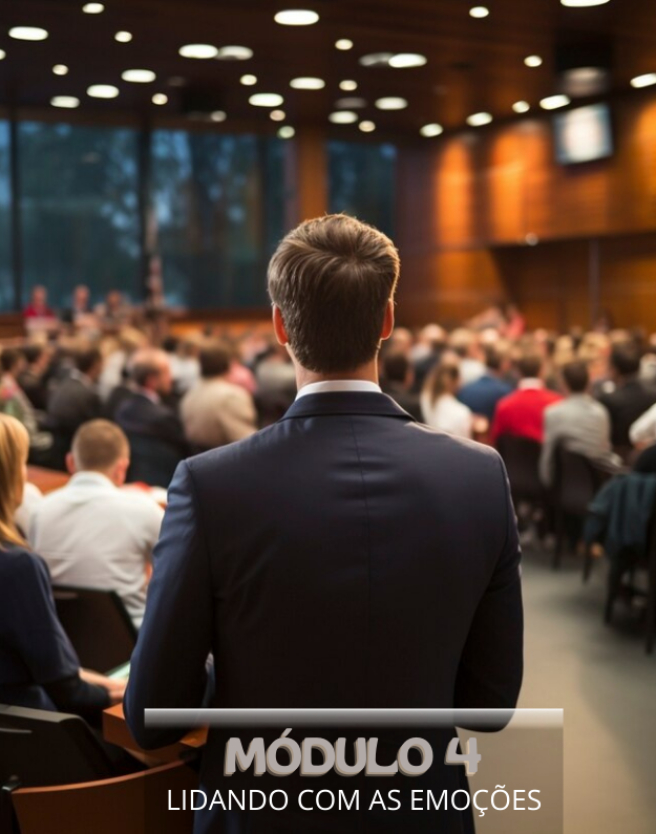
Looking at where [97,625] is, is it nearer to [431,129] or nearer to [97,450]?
[97,450]

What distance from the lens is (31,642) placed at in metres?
2.37

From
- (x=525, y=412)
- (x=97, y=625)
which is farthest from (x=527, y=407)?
A: (x=97, y=625)

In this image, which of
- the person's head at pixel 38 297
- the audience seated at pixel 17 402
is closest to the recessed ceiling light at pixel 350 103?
the person's head at pixel 38 297

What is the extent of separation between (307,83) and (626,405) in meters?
7.17

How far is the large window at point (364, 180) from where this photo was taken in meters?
18.2

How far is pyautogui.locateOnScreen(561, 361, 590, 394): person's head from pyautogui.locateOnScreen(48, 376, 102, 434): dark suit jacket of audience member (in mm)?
3321

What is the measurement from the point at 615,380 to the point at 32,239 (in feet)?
35.6

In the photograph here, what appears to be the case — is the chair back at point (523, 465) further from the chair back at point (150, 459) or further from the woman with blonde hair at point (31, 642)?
the woman with blonde hair at point (31, 642)

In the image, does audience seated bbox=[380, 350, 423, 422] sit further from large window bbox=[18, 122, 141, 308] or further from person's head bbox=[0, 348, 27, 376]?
large window bbox=[18, 122, 141, 308]

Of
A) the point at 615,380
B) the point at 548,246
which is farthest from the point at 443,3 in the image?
the point at 548,246

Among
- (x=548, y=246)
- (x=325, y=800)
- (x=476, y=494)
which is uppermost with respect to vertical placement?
(x=548, y=246)

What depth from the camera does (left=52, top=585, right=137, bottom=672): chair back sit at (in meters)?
3.29

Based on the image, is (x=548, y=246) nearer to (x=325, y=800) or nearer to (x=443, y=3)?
(x=443, y=3)

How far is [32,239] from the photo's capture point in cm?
1600
